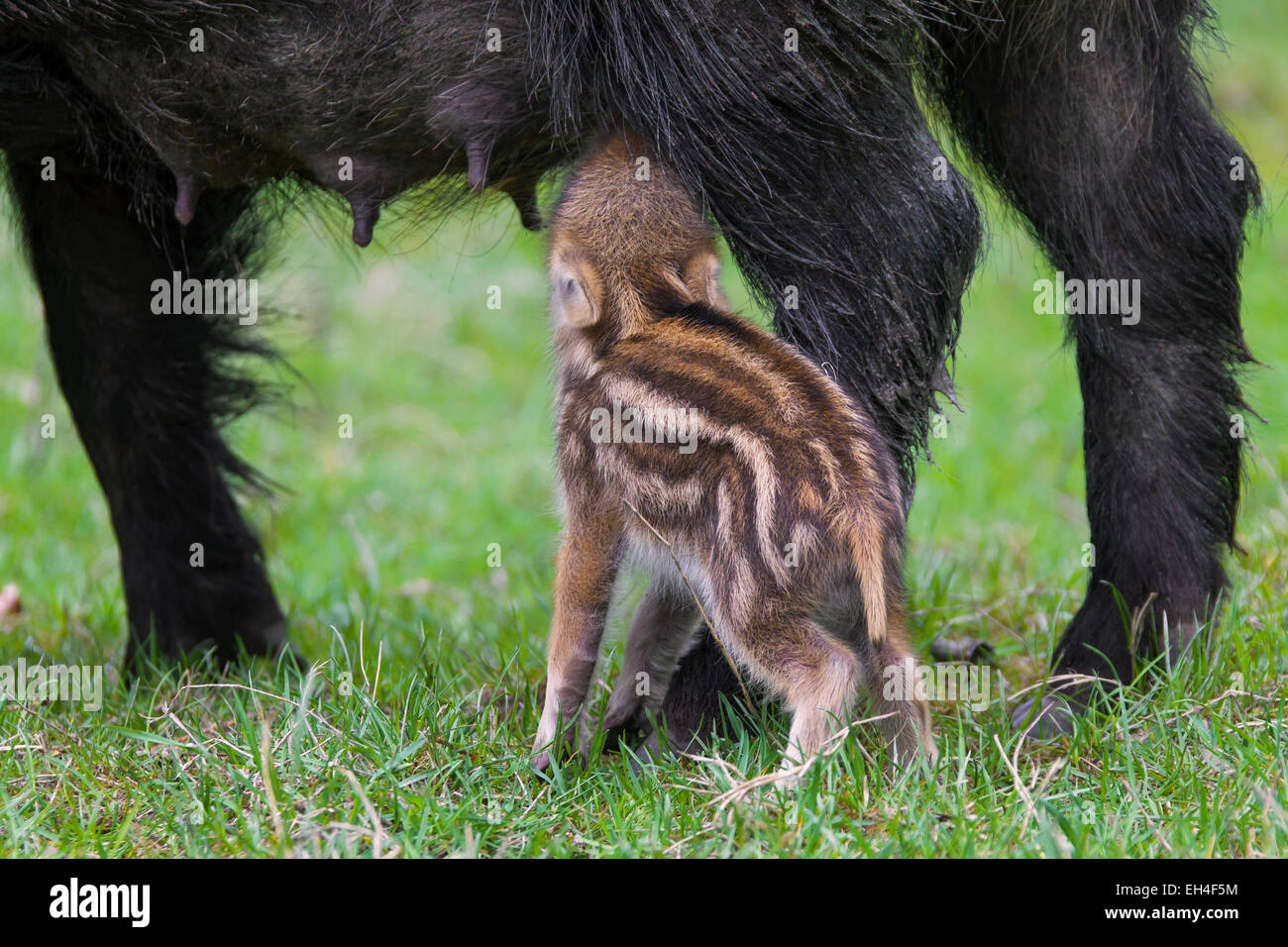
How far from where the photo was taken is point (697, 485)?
2604 millimetres

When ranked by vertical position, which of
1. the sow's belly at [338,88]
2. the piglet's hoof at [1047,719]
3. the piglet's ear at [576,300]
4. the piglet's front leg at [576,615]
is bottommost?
the piglet's hoof at [1047,719]

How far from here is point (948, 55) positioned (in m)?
3.11

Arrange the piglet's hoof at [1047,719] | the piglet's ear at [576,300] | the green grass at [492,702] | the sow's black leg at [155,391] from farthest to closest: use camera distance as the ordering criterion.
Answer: the sow's black leg at [155,391] < the piglet's hoof at [1047,719] < the piglet's ear at [576,300] < the green grass at [492,702]

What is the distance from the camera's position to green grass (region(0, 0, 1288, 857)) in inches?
98.0

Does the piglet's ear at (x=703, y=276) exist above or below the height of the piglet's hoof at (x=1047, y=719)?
above

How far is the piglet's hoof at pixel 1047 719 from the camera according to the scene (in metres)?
3.14

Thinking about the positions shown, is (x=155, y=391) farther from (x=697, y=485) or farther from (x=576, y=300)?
(x=697, y=485)

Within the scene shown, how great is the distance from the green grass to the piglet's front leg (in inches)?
4.3

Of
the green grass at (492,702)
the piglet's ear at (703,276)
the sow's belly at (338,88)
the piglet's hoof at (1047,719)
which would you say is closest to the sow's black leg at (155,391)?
the green grass at (492,702)

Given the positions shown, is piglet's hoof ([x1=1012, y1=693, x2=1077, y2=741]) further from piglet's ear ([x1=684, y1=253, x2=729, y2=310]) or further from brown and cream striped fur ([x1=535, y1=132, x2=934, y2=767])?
piglet's ear ([x1=684, y1=253, x2=729, y2=310])

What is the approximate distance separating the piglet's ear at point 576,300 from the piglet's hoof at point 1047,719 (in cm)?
123

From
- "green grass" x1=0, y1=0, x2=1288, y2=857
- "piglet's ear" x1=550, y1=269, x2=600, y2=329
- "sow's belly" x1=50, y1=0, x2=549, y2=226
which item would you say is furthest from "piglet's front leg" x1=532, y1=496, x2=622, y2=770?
"sow's belly" x1=50, y1=0, x2=549, y2=226

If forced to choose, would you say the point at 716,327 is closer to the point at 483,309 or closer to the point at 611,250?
the point at 611,250

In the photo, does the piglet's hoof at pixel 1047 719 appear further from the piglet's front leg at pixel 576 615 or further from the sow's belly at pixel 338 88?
the sow's belly at pixel 338 88
